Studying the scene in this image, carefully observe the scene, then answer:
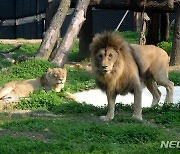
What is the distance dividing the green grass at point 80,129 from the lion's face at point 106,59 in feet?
2.35

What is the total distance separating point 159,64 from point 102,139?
2.81m

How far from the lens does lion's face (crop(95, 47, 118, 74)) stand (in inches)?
312

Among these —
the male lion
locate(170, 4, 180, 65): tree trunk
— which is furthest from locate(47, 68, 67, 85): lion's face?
locate(170, 4, 180, 65): tree trunk

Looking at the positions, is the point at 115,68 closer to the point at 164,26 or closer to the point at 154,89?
the point at 154,89

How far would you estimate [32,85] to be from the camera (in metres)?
10.8

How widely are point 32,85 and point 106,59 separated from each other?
10.4 ft

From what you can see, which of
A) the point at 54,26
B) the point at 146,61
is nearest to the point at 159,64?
the point at 146,61

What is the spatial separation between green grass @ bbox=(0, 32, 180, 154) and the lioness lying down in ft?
1.12

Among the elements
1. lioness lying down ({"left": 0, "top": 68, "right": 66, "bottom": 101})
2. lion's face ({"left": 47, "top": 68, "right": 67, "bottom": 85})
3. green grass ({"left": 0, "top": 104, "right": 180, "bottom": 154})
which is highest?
green grass ({"left": 0, "top": 104, "right": 180, "bottom": 154})

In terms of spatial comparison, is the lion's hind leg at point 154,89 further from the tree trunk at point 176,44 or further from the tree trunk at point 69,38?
the tree trunk at point 176,44

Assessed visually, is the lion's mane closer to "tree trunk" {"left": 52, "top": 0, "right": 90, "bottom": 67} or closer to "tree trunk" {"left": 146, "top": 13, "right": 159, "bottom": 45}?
"tree trunk" {"left": 52, "top": 0, "right": 90, "bottom": 67}

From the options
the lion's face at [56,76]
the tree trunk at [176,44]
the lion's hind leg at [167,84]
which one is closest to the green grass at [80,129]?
the lion's face at [56,76]

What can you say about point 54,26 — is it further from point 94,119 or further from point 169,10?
point 94,119

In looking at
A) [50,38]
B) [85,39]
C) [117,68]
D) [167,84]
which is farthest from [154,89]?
[85,39]
